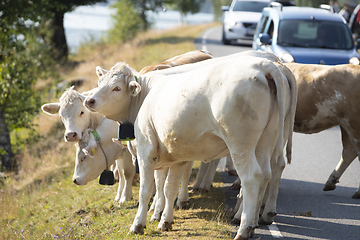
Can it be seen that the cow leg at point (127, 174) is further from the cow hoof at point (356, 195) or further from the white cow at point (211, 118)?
the cow hoof at point (356, 195)

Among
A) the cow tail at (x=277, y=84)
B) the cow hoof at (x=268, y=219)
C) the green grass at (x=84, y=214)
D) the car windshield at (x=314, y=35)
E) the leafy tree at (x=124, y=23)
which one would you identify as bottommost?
the leafy tree at (x=124, y=23)

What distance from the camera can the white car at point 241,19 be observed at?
64.9 ft

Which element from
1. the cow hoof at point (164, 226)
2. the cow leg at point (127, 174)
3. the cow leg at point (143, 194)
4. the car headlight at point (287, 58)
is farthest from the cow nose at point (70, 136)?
the car headlight at point (287, 58)

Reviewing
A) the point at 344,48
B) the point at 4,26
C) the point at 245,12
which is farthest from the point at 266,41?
the point at 245,12

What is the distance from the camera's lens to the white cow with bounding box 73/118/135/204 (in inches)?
250

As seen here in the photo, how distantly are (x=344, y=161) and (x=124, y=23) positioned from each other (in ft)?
96.9

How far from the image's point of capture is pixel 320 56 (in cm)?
1014

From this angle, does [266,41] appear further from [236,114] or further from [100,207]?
[236,114]

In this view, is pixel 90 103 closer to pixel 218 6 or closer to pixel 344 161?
pixel 344 161

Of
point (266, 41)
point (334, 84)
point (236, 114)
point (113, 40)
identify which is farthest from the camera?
point (113, 40)

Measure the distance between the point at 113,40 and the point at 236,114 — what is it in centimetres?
2970

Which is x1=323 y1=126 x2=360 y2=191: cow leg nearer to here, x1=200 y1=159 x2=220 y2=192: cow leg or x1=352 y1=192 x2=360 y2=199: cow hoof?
x1=352 y1=192 x2=360 y2=199: cow hoof

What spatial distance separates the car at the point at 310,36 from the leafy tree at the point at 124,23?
2237cm

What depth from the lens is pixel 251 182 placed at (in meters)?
4.31
